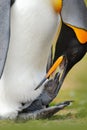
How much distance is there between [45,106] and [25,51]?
1.86 feet

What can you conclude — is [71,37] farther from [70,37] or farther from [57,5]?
[57,5]

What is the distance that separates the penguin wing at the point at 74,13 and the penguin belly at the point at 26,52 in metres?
0.11

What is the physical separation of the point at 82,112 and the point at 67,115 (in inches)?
9.5

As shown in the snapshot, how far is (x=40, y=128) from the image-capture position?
Answer: 811 centimetres

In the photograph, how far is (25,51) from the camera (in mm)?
9023

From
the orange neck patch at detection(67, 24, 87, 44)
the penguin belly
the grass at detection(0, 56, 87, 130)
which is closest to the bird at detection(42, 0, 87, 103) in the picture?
the orange neck patch at detection(67, 24, 87, 44)

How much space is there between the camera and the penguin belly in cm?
890

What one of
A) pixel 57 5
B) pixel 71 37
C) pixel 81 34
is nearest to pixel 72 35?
pixel 71 37

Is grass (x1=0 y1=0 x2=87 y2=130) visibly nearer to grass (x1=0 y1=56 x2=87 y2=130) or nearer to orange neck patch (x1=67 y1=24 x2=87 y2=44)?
grass (x1=0 y1=56 x2=87 y2=130)

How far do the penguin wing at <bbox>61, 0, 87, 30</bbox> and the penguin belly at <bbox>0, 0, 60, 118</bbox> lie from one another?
0.36 feet

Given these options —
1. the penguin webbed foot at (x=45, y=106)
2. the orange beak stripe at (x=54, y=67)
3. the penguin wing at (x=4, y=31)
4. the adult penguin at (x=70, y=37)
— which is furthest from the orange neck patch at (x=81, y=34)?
the penguin wing at (x=4, y=31)

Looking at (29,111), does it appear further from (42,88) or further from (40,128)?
(40,128)

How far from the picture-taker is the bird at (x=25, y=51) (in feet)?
29.2

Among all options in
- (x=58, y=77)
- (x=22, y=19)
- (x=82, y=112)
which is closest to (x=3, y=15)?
(x=22, y=19)
